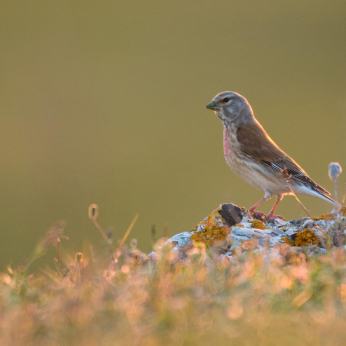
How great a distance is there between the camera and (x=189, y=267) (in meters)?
2.87

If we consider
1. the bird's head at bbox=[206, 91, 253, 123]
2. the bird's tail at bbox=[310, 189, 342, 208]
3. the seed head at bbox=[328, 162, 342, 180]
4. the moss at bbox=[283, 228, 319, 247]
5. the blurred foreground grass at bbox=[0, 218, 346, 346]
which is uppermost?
the bird's head at bbox=[206, 91, 253, 123]

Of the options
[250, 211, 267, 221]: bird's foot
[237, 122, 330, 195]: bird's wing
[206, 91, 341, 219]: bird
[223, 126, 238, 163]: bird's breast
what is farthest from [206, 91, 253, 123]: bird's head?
[250, 211, 267, 221]: bird's foot

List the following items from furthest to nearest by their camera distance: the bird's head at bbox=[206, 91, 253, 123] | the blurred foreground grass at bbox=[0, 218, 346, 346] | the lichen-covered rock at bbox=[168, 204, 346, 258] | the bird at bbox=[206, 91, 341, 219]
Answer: the bird's head at bbox=[206, 91, 253, 123]
the bird at bbox=[206, 91, 341, 219]
the lichen-covered rock at bbox=[168, 204, 346, 258]
the blurred foreground grass at bbox=[0, 218, 346, 346]

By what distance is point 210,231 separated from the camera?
4.27 meters

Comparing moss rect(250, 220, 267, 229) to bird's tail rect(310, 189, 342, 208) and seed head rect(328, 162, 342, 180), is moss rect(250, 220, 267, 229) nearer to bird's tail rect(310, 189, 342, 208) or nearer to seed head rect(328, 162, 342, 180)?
seed head rect(328, 162, 342, 180)

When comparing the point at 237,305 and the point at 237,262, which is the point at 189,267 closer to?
the point at 237,262

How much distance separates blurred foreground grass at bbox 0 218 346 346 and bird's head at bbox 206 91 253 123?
142 inches

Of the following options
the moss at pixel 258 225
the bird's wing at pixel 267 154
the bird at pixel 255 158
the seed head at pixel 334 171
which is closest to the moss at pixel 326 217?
the seed head at pixel 334 171

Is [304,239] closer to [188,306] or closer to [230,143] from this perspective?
[188,306]

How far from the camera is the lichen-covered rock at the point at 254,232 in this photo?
12.4ft

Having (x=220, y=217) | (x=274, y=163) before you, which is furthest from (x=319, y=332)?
(x=274, y=163)

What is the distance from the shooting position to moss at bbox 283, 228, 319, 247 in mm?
4043

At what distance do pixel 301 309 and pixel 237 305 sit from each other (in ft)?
1.47

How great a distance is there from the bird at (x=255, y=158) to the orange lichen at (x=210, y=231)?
114cm
